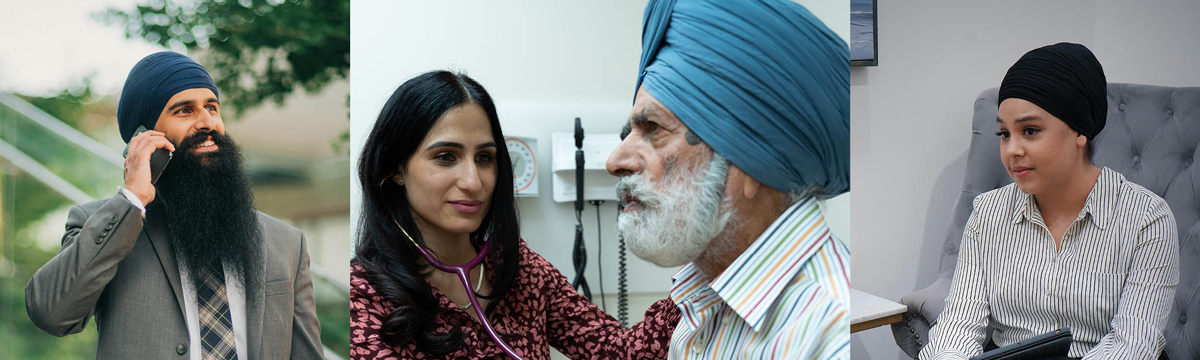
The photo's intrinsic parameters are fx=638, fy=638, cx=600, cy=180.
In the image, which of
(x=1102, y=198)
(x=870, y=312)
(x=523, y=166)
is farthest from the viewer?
(x=1102, y=198)

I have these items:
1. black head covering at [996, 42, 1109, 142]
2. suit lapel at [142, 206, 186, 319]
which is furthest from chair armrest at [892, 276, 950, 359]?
suit lapel at [142, 206, 186, 319]

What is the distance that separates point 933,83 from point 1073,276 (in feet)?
1.55

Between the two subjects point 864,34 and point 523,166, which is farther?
point 864,34

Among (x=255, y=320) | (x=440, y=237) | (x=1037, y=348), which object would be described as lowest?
(x=1037, y=348)

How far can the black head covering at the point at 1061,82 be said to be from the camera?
4.03 ft

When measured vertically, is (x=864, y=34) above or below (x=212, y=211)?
above

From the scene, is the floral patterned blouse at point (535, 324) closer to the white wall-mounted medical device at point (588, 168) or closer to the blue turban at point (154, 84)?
the white wall-mounted medical device at point (588, 168)

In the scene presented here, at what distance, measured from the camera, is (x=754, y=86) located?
533 millimetres

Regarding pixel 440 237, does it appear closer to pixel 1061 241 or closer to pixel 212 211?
pixel 212 211

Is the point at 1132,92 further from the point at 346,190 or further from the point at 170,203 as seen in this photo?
the point at 170,203

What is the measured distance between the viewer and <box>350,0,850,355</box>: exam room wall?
0.64 meters

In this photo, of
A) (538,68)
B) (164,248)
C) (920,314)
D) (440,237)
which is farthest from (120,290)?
(920,314)

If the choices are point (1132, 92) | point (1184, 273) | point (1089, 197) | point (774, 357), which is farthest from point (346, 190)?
point (1184, 273)

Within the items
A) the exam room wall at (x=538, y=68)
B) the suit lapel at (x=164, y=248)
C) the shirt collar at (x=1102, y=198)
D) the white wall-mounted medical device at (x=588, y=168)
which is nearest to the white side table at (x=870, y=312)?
the shirt collar at (x=1102, y=198)
